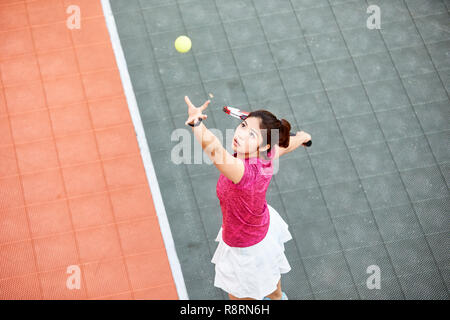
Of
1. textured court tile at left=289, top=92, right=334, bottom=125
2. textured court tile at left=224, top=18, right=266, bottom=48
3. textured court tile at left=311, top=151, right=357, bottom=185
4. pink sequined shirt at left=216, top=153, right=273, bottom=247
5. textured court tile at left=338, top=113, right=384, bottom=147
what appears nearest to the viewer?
pink sequined shirt at left=216, top=153, right=273, bottom=247

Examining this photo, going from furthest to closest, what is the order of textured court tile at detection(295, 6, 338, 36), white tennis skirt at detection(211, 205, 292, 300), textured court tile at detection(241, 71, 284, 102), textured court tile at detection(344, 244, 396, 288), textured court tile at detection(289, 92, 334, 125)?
textured court tile at detection(295, 6, 338, 36) → textured court tile at detection(241, 71, 284, 102) → textured court tile at detection(289, 92, 334, 125) → textured court tile at detection(344, 244, 396, 288) → white tennis skirt at detection(211, 205, 292, 300)

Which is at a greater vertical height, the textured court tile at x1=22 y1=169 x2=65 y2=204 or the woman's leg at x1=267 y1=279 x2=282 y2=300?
the textured court tile at x1=22 y1=169 x2=65 y2=204

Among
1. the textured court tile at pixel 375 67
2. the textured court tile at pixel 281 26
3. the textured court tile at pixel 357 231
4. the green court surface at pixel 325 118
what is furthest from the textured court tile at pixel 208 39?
the textured court tile at pixel 357 231

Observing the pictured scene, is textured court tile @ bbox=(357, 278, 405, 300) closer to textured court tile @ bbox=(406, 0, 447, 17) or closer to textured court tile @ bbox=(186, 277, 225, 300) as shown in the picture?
textured court tile @ bbox=(186, 277, 225, 300)

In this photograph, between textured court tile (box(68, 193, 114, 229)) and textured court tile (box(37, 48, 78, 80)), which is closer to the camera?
textured court tile (box(68, 193, 114, 229))

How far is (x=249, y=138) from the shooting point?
3.52m

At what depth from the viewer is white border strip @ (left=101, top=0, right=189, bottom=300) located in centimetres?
518

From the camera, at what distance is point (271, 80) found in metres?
6.14

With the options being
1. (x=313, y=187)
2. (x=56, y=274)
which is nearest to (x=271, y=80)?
(x=313, y=187)

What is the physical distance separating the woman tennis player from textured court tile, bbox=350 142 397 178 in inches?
70.8

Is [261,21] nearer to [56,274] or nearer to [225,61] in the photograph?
[225,61]

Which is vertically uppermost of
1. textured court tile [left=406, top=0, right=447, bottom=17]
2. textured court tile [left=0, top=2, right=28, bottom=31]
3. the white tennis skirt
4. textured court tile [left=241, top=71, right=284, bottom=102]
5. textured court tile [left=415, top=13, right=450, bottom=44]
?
textured court tile [left=0, top=2, right=28, bottom=31]

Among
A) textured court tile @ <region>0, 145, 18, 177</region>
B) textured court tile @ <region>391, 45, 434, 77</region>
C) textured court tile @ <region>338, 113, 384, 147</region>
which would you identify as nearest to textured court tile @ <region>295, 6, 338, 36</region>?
textured court tile @ <region>391, 45, 434, 77</region>

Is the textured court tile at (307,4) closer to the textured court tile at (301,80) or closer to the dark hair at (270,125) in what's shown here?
the textured court tile at (301,80)
